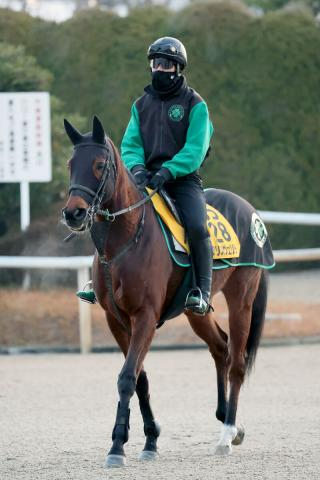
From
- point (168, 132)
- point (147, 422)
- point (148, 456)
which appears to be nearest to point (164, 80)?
point (168, 132)

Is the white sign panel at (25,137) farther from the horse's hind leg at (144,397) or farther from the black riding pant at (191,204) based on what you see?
the horse's hind leg at (144,397)

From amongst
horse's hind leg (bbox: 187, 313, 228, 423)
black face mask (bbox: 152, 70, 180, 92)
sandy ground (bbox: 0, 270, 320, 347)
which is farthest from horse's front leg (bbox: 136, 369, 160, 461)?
sandy ground (bbox: 0, 270, 320, 347)

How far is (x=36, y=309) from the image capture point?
1265 cm

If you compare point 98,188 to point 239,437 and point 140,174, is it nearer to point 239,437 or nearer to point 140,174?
point 140,174

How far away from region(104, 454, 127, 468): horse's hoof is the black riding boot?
1.05m

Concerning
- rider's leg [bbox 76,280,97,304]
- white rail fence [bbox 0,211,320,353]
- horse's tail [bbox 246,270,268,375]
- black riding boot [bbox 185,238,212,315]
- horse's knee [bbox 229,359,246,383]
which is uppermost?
black riding boot [bbox 185,238,212,315]

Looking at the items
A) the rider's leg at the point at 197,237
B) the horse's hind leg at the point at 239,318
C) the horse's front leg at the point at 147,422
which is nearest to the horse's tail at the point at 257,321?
the horse's hind leg at the point at 239,318

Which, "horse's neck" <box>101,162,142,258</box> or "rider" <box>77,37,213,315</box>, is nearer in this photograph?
"horse's neck" <box>101,162,142,258</box>

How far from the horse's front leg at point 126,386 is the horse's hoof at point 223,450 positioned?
0.81m

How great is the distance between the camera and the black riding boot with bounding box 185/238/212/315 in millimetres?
7246

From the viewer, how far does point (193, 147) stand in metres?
7.32

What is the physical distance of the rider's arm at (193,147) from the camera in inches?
286

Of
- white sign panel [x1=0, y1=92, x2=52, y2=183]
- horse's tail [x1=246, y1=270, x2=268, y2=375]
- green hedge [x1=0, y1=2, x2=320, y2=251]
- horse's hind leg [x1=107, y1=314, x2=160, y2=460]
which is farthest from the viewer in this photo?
green hedge [x1=0, y1=2, x2=320, y2=251]

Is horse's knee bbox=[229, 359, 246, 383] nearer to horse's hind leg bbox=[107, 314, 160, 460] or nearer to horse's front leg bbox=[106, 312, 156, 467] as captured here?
horse's hind leg bbox=[107, 314, 160, 460]
